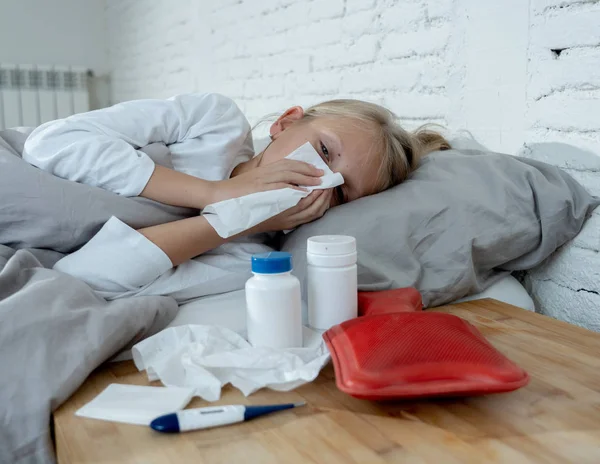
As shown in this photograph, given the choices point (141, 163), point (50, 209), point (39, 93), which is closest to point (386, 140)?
point (141, 163)

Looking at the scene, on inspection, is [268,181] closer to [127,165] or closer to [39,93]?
[127,165]

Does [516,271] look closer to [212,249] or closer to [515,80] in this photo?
[515,80]

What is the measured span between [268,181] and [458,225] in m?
0.33

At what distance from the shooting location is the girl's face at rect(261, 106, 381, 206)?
3.52 feet

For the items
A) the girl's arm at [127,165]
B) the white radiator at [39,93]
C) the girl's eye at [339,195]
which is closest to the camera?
the girl's arm at [127,165]

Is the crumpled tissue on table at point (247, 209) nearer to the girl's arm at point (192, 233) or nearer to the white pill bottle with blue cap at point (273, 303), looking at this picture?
the girl's arm at point (192, 233)

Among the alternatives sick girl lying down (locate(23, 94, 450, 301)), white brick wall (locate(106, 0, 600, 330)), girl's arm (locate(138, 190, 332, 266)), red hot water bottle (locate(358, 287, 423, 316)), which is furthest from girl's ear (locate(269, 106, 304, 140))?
red hot water bottle (locate(358, 287, 423, 316))

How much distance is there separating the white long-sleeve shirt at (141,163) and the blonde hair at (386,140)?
19 cm

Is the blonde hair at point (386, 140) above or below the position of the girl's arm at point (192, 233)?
above

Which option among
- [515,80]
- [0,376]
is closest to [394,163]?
[515,80]

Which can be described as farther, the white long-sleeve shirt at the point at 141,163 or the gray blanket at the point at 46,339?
the white long-sleeve shirt at the point at 141,163

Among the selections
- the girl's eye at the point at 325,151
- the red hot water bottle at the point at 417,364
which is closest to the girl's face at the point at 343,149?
the girl's eye at the point at 325,151

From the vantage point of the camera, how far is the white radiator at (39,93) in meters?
3.35

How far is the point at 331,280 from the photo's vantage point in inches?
30.7
